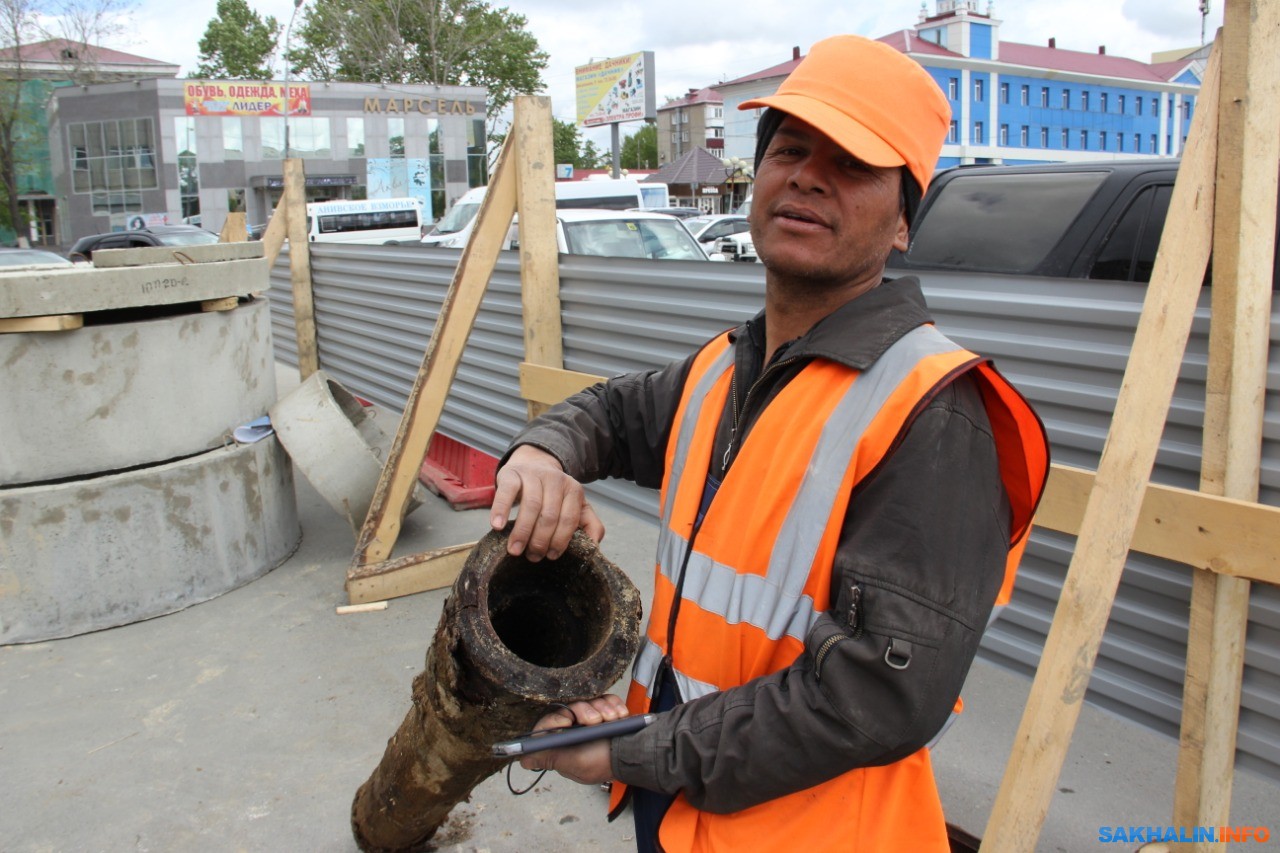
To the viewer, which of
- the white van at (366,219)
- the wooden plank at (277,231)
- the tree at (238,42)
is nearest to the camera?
the wooden plank at (277,231)

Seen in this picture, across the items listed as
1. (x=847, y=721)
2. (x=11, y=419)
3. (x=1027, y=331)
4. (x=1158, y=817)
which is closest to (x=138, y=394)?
(x=11, y=419)

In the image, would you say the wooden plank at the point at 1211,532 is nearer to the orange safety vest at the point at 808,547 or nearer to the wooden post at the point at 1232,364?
the wooden post at the point at 1232,364

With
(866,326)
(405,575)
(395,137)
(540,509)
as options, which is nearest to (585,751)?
(540,509)

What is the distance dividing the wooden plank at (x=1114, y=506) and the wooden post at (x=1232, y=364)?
5cm

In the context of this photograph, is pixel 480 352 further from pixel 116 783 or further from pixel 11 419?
pixel 116 783

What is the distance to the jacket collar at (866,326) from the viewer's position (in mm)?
1440

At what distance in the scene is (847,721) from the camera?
1.27 meters

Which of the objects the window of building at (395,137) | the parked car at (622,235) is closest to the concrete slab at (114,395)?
the parked car at (622,235)

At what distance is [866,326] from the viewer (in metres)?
1.48

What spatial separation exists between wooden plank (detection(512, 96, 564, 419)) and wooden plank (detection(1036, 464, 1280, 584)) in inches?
115

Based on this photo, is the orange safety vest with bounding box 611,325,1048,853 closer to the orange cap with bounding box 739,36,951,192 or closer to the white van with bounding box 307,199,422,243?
the orange cap with bounding box 739,36,951,192

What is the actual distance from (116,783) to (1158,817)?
3.34 meters

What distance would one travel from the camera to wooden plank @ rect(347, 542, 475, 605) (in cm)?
452

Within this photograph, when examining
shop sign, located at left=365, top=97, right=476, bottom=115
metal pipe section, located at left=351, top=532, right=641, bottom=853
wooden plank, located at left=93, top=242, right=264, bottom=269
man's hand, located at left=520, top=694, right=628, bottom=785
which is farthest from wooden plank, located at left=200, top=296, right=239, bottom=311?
shop sign, located at left=365, top=97, right=476, bottom=115
